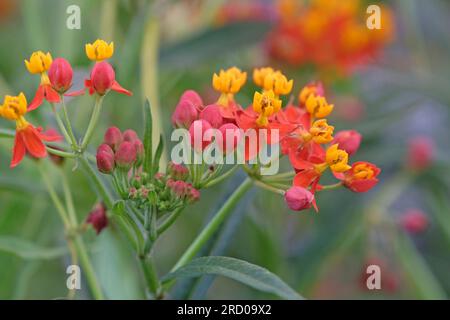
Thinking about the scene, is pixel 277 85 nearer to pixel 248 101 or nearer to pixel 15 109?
pixel 15 109

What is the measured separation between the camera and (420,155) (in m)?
1.79

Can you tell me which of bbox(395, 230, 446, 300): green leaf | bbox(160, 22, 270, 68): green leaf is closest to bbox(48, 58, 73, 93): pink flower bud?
bbox(160, 22, 270, 68): green leaf

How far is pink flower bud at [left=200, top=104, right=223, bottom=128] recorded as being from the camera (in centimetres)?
88

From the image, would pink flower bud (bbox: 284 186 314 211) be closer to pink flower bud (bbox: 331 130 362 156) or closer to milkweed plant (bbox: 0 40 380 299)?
milkweed plant (bbox: 0 40 380 299)

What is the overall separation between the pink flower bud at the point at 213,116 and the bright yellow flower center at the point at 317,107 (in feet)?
0.40

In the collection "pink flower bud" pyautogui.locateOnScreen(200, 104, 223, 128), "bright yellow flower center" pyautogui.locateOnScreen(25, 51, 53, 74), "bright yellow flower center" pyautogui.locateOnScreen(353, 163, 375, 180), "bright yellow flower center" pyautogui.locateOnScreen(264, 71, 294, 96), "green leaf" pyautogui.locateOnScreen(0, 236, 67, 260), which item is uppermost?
"bright yellow flower center" pyautogui.locateOnScreen(25, 51, 53, 74)

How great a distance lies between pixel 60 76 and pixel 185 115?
14 cm

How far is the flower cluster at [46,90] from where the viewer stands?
34.4 inches

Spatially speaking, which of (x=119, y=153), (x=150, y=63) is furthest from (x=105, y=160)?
(x=150, y=63)

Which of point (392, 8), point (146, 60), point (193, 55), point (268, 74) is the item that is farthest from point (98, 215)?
point (392, 8)

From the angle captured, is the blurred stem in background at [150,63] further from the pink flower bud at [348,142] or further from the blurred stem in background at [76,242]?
the pink flower bud at [348,142]

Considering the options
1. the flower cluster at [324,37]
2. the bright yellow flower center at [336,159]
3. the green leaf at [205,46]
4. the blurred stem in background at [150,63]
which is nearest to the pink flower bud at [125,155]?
the bright yellow flower center at [336,159]
